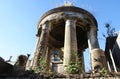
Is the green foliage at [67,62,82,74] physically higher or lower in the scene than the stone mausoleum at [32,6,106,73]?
lower

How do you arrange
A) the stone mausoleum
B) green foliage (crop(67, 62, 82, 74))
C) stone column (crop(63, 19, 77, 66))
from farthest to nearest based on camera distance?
the stone mausoleum → stone column (crop(63, 19, 77, 66)) → green foliage (crop(67, 62, 82, 74))

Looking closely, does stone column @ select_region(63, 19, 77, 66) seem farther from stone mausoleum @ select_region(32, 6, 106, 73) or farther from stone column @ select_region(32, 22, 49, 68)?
stone column @ select_region(32, 22, 49, 68)

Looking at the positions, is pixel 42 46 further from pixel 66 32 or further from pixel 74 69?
pixel 74 69

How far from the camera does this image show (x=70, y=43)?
11.0 metres

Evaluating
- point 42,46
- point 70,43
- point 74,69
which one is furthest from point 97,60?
point 42,46

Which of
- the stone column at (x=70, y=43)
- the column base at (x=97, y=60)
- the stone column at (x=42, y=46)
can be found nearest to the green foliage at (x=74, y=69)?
the column base at (x=97, y=60)

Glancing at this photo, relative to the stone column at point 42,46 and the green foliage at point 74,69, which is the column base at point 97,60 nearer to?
the green foliage at point 74,69

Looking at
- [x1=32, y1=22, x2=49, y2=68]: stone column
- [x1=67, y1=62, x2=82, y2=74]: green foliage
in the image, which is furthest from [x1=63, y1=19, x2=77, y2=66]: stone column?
[x1=32, y1=22, x2=49, y2=68]: stone column

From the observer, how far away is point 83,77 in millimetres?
7355

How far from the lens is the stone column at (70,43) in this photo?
9931mm

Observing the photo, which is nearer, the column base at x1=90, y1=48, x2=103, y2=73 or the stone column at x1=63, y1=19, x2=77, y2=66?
the column base at x1=90, y1=48, x2=103, y2=73

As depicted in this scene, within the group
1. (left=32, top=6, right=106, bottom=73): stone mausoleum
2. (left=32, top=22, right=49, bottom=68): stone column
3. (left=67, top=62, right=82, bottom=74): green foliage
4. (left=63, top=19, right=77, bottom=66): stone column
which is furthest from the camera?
(left=32, top=6, right=106, bottom=73): stone mausoleum

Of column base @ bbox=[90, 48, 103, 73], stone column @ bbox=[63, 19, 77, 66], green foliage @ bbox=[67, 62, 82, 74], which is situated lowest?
green foliage @ bbox=[67, 62, 82, 74]

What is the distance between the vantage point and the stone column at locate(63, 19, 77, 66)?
32.6 feet
